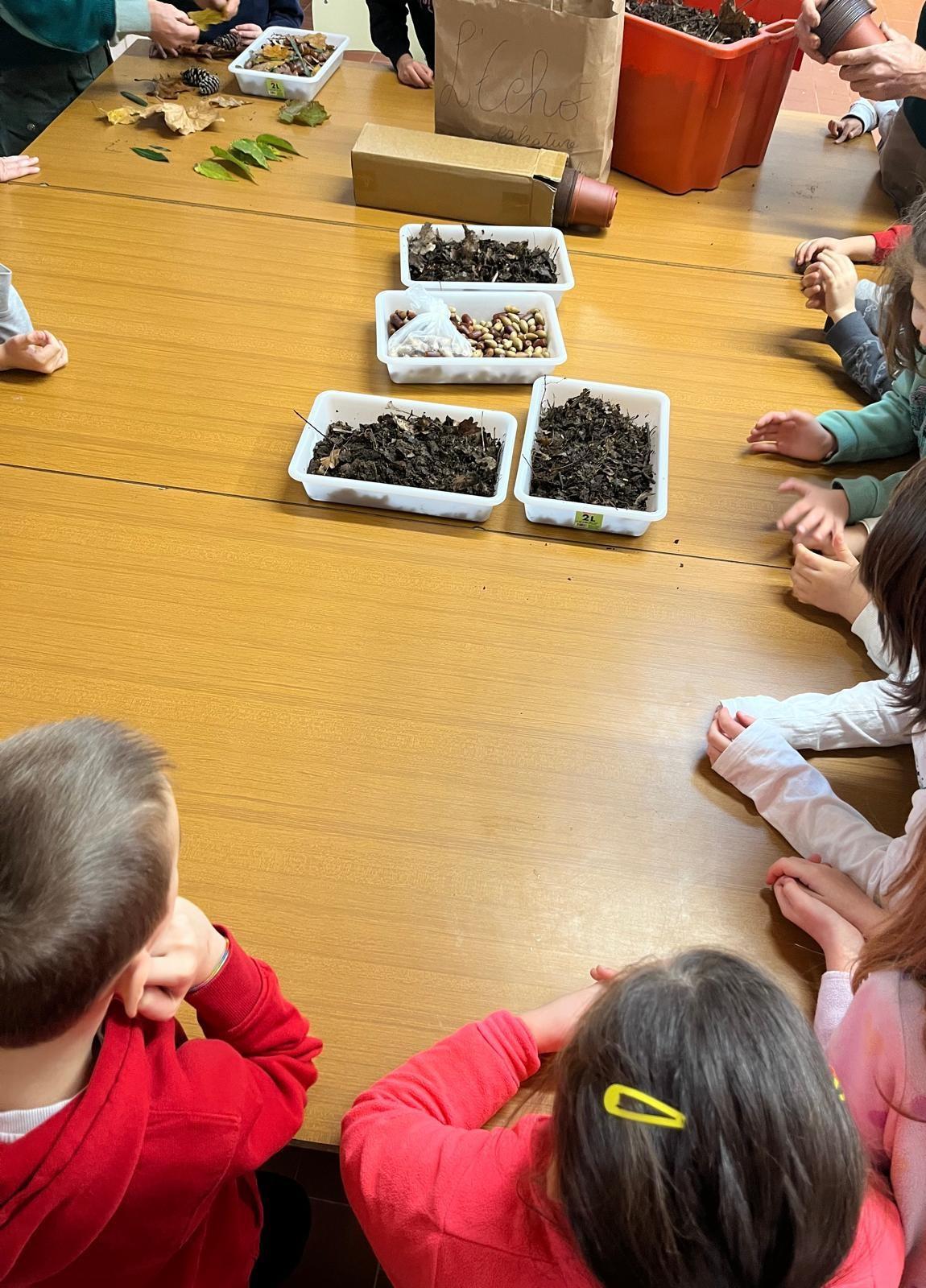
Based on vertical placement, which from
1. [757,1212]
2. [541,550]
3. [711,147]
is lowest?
[541,550]

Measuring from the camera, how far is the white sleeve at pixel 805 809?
3.05ft

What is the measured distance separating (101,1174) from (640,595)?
2.76 ft

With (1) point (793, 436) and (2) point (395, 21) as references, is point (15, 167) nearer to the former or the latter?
(2) point (395, 21)

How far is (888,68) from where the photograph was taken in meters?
1.58

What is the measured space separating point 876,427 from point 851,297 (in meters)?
0.33

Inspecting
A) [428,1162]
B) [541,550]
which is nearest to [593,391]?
[541,550]

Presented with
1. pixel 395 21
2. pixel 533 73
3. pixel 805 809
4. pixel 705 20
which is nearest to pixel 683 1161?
pixel 805 809

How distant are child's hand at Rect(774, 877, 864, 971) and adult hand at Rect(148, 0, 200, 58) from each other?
212 cm

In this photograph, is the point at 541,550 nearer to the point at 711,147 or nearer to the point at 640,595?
the point at 640,595

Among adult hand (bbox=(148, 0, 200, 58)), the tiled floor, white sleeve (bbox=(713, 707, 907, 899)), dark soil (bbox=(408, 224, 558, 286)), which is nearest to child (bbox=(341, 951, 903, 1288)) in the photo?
white sleeve (bbox=(713, 707, 907, 899))

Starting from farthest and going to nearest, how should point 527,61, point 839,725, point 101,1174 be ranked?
point 527,61 → point 839,725 → point 101,1174

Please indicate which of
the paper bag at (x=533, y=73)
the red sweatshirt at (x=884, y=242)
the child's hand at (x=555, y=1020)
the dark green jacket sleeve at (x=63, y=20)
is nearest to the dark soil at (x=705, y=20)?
the paper bag at (x=533, y=73)

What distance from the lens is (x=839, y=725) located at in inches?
40.5

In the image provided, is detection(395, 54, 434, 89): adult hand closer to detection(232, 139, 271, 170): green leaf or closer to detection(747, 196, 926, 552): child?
detection(232, 139, 271, 170): green leaf
